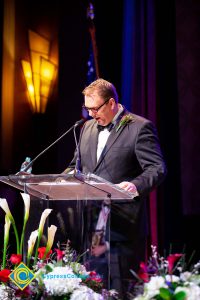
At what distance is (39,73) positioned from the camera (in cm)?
560

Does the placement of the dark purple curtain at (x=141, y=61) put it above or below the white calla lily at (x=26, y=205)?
above

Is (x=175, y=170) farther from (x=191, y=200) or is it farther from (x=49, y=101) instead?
(x=49, y=101)

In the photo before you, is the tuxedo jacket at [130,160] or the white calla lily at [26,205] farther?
the tuxedo jacket at [130,160]

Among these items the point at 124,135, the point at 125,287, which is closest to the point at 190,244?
the point at 124,135

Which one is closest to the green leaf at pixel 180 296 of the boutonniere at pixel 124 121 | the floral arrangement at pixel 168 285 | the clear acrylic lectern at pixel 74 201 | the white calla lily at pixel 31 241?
the floral arrangement at pixel 168 285

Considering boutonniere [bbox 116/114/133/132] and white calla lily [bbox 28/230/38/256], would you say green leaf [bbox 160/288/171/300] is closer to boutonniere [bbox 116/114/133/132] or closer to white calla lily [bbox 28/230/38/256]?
white calla lily [bbox 28/230/38/256]

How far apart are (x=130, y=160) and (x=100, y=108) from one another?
366 millimetres

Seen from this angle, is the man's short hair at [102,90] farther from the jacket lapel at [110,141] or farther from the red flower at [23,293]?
the red flower at [23,293]

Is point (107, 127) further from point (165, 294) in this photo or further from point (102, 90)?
point (165, 294)

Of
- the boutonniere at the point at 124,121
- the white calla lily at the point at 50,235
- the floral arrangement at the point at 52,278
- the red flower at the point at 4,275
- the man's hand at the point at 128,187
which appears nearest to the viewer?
the floral arrangement at the point at 52,278

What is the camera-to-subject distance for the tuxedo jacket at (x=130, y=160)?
3326 millimetres

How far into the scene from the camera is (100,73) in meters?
5.36

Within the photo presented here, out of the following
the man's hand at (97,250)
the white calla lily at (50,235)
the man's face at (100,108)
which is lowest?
the man's hand at (97,250)

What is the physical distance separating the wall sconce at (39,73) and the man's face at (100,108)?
1.88 metres
